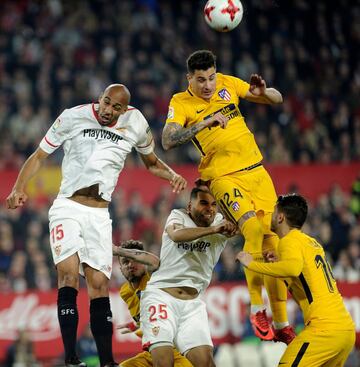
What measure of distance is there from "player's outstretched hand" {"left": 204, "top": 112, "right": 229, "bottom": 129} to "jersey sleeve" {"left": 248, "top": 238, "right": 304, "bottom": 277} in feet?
3.69

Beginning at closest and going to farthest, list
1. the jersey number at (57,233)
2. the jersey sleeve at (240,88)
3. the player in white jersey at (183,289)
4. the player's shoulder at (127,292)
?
the jersey number at (57,233)
the player in white jersey at (183,289)
the jersey sleeve at (240,88)
the player's shoulder at (127,292)

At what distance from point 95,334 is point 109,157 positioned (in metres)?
1.49

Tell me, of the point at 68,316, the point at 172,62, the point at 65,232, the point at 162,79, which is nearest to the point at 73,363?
the point at 68,316

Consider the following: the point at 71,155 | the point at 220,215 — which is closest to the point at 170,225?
the point at 220,215

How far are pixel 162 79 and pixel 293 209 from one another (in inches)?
428

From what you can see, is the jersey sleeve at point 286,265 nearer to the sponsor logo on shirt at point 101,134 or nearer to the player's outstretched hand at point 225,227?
the player's outstretched hand at point 225,227

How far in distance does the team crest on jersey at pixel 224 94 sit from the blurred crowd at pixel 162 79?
6165mm

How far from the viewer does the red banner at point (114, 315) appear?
13.2 meters

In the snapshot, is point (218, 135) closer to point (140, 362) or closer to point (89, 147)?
point (89, 147)

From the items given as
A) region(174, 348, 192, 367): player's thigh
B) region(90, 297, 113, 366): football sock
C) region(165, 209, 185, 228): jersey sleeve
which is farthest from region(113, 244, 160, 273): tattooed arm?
region(174, 348, 192, 367): player's thigh

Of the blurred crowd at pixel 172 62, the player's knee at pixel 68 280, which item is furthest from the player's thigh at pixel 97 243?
the blurred crowd at pixel 172 62

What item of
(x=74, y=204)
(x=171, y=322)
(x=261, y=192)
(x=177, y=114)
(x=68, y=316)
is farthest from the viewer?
(x=171, y=322)

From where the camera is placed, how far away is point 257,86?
8555 millimetres

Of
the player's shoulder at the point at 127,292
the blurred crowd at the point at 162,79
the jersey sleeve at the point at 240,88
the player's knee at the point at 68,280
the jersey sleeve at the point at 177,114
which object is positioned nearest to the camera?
the player's knee at the point at 68,280
